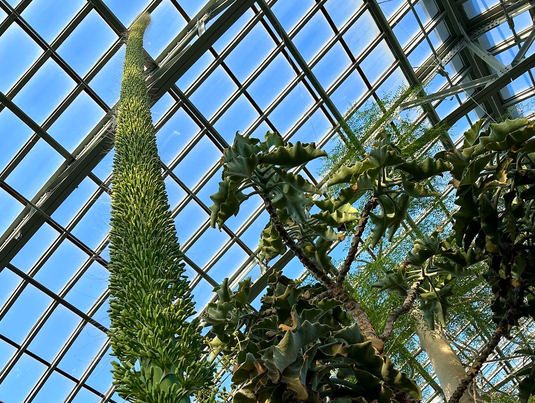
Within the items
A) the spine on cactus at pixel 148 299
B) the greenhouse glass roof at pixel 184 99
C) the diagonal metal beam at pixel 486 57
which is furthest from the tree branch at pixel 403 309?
the diagonal metal beam at pixel 486 57

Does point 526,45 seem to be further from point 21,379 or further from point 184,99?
point 21,379

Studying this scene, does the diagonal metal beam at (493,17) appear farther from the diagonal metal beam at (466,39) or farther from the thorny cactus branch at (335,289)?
the thorny cactus branch at (335,289)

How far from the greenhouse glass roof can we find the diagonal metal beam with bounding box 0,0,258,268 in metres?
0.03

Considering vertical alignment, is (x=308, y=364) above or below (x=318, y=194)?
below

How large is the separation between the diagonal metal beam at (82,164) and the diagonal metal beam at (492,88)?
479 cm

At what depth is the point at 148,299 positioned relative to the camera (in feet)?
6.99

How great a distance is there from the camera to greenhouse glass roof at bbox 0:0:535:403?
1112 cm

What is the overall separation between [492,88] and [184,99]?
6598 millimetres

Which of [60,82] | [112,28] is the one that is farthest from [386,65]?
[60,82]


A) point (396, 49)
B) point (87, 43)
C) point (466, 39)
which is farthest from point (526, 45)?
point (87, 43)

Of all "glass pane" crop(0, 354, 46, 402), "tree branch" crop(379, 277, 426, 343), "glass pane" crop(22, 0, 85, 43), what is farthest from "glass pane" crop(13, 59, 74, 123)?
"tree branch" crop(379, 277, 426, 343)

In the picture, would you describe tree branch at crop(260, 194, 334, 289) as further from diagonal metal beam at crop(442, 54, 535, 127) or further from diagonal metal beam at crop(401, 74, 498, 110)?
diagonal metal beam at crop(401, 74, 498, 110)

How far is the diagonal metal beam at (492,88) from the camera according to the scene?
1276 centimetres

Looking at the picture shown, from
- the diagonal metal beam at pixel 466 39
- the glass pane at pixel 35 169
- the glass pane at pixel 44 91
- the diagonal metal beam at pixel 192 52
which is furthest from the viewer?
the diagonal metal beam at pixel 466 39
